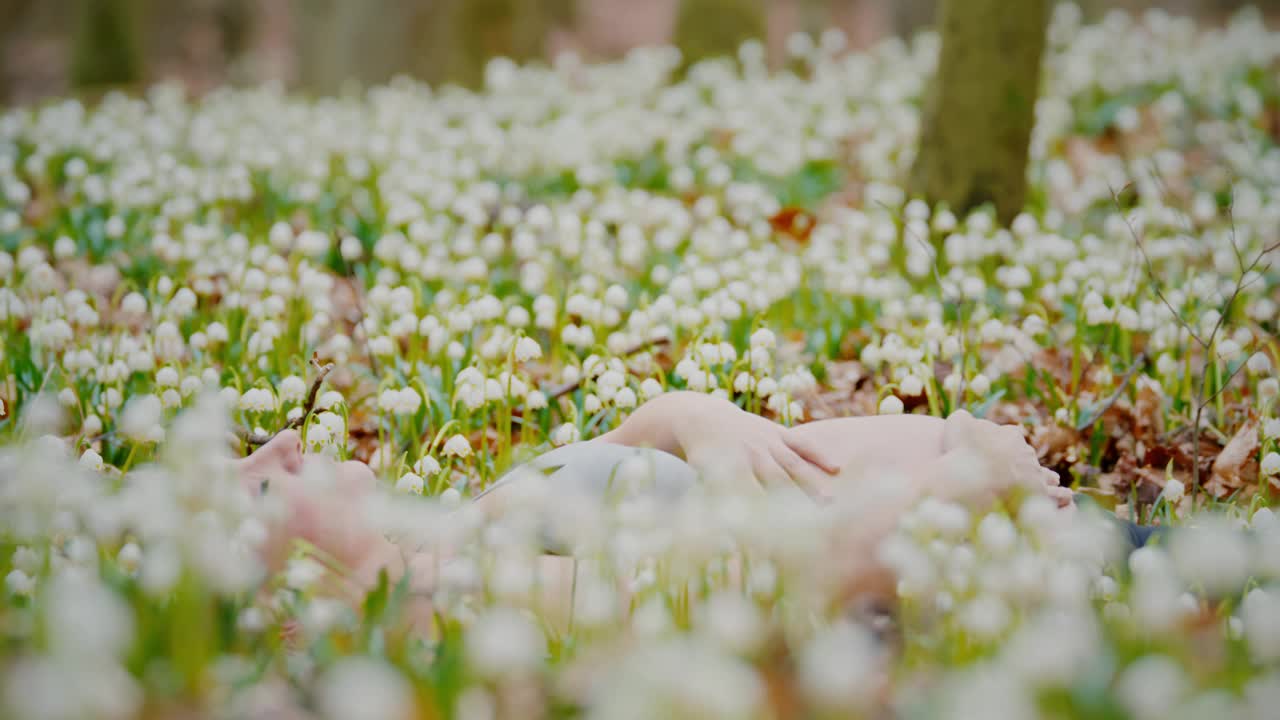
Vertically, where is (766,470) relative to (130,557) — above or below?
above

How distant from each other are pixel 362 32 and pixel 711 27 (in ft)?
10.9

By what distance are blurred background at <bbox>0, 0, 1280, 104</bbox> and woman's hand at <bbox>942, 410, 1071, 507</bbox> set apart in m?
6.09

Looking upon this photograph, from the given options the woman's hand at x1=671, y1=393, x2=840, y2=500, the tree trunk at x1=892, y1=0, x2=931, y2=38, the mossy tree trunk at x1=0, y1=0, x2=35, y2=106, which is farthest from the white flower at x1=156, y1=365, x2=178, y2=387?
the mossy tree trunk at x1=0, y1=0, x2=35, y2=106

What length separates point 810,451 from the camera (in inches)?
92.4

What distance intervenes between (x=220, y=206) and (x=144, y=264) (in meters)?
0.82

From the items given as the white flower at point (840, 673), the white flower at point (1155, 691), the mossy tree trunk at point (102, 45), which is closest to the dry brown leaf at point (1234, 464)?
the white flower at point (1155, 691)

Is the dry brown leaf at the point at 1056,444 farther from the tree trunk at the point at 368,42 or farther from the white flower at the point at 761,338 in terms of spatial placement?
the tree trunk at the point at 368,42

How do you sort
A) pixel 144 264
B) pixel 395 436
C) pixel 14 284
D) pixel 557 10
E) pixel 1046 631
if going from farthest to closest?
pixel 557 10, pixel 144 264, pixel 14 284, pixel 395 436, pixel 1046 631

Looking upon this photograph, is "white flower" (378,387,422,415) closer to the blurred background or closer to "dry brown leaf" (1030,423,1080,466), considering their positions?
"dry brown leaf" (1030,423,1080,466)

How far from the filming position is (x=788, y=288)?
3.93m

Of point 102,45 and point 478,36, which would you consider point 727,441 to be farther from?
point 102,45

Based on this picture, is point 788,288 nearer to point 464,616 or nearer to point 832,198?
point 832,198

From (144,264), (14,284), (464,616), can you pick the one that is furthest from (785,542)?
(144,264)

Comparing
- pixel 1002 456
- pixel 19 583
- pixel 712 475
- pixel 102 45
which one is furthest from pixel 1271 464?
pixel 102 45
